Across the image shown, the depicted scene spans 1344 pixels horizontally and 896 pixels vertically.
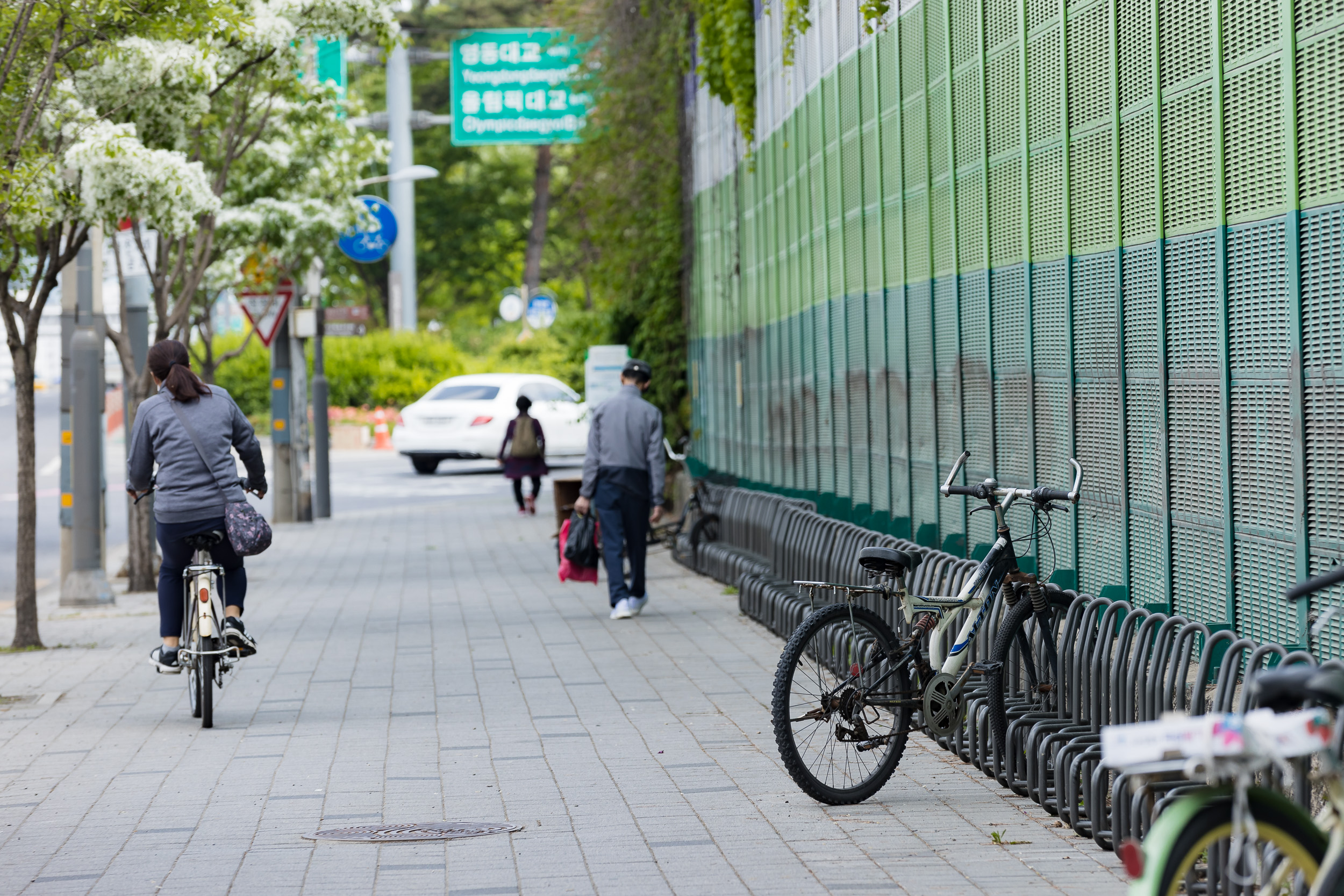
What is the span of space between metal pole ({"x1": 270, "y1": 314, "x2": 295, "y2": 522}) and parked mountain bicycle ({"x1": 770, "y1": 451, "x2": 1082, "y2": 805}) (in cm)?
1665

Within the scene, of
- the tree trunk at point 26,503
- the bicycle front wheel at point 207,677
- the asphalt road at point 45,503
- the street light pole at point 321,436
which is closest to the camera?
the bicycle front wheel at point 207,677

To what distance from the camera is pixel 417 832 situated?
6.20m

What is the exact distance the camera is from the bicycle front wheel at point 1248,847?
11.0ft

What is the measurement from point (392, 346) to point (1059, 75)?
40345 millimetres

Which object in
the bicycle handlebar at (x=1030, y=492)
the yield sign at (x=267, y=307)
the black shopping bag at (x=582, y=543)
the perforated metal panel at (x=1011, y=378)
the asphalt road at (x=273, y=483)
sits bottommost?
the asphalt road at (x=273, y=483)

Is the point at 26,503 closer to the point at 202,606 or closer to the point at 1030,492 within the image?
the point at 202,606

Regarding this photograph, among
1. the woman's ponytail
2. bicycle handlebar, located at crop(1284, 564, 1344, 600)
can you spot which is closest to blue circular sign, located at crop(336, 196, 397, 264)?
the woman's ponytail

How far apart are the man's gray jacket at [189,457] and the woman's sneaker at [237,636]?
51 centimetres

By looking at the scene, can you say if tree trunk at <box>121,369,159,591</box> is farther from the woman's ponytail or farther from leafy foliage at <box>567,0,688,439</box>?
leafy foliage at <box>567,0,688,439</box>

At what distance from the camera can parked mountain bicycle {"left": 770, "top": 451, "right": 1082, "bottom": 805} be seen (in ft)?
21.0

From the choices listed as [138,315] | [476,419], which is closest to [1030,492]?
[138,315]

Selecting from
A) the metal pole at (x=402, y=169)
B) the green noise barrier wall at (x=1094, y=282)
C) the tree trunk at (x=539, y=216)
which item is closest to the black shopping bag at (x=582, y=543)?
the green noise barrier wall at (x=1094, y=282)

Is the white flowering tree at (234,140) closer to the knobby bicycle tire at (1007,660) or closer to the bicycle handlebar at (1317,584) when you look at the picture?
the knobby bicycle tire at (1007,660)

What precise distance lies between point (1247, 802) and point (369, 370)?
44.4 meters
